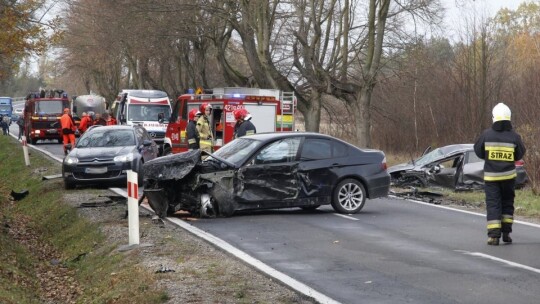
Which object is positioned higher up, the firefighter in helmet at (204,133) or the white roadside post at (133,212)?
the firefighter in helmet at (204,133)

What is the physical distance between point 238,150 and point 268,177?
2.65 ft

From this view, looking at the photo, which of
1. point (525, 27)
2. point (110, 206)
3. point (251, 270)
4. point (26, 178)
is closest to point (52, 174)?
point (26, 178)

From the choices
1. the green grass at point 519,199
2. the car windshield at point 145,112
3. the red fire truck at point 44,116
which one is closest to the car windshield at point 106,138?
the green grass at point 519,199

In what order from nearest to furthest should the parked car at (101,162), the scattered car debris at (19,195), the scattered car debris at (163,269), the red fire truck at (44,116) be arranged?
the scattered car debris at (163,269) < the parked car at (101,162) < the scattered car debris at (19,195) < the red fire truck at (44,116)

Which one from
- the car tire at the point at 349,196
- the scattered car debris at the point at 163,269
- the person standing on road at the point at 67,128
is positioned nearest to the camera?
the scattered car debris at the point at 163,269

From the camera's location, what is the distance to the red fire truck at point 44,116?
4646 cm

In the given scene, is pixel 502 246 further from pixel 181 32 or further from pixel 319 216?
pixel 181 32

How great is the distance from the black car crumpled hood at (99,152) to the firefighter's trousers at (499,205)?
10692 millimetres

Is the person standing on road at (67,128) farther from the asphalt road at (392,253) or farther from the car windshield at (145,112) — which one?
the asphalt road at (392,253)

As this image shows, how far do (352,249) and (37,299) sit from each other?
4.05 metres

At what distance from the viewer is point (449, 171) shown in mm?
22250

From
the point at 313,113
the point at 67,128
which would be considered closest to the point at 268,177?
the point at 67,128

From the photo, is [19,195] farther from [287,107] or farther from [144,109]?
[144,109]

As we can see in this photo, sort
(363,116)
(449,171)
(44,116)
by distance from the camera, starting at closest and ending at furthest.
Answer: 1. (449,171)
2. (363,116)
3. (44,116)
